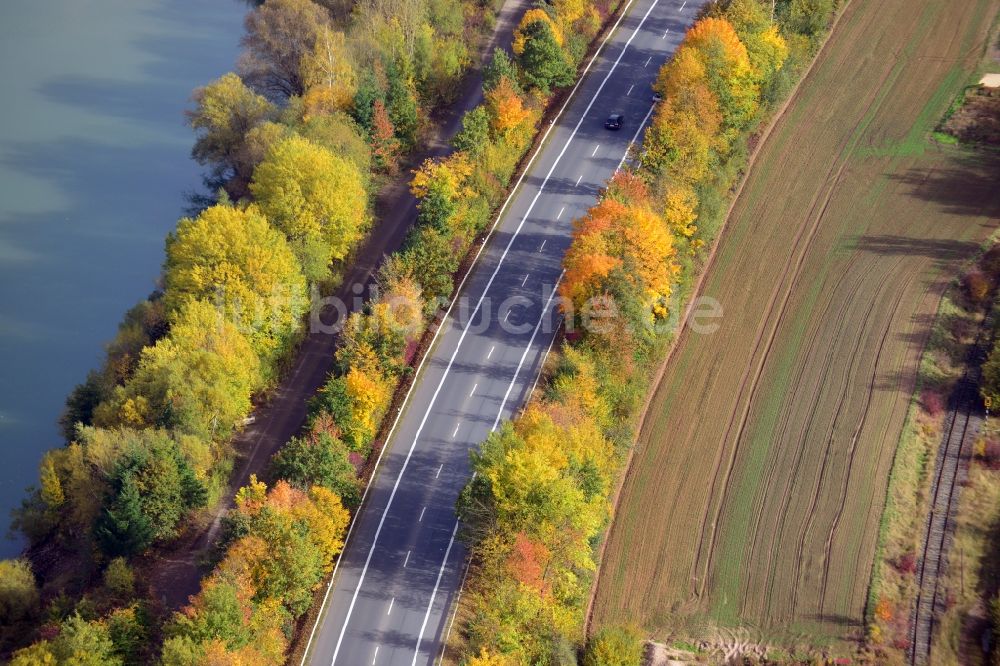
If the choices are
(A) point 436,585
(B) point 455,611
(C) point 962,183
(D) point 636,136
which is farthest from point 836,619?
(D) point 636,136

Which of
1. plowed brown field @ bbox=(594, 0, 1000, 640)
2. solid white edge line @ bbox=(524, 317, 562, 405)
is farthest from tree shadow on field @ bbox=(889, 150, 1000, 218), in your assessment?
solid white edge line @ bbox=(524, 317, 562, 405)

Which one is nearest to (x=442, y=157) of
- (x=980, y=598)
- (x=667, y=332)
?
(x=667, y=332)

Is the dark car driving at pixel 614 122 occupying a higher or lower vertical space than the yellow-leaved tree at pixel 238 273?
higher

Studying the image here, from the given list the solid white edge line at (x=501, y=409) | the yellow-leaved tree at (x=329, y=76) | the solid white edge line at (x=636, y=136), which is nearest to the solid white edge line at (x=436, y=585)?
the solid white edge line at (x=501, y=409)

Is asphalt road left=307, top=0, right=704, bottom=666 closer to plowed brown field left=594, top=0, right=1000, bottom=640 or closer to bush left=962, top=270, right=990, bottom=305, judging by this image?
plowed brown field left=594, top=0, right=1000, bottom=640

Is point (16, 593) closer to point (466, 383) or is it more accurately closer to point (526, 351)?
point (466, 383)

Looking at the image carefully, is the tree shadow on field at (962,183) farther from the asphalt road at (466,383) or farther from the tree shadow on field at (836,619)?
the tree shadow on field at (836,619)
